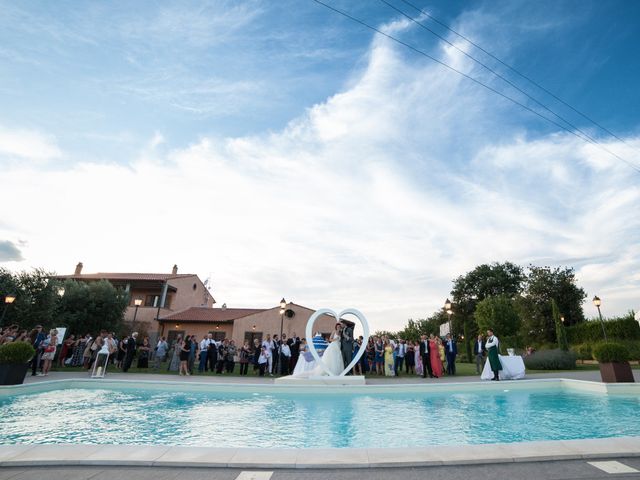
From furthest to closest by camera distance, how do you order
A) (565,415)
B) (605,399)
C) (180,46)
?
(605,399)
(180,46)
(565,415)

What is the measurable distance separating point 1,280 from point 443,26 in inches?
1141

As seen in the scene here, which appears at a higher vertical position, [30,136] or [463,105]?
[463,105]

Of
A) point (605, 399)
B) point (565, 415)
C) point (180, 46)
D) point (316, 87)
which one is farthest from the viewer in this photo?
point (316, 87)

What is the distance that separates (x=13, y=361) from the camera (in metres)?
10.1

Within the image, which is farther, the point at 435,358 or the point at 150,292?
the point at 150,292

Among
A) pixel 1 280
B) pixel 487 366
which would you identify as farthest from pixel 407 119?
pixel 1 280

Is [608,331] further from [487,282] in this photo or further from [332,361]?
[487,282]

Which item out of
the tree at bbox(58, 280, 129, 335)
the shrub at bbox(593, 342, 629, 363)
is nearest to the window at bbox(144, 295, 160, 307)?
the tree at bbox(58, 280, 129, 335)

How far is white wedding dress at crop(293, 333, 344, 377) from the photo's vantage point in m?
Result: 13.8

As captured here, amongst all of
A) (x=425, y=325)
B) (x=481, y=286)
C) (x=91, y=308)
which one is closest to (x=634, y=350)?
(x=481, y=286)

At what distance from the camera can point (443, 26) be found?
8.76 meters

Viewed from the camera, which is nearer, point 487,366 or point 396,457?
point 396,457

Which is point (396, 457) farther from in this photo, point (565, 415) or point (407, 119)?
point (407, 119)

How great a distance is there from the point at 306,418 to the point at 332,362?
20.7 feet
